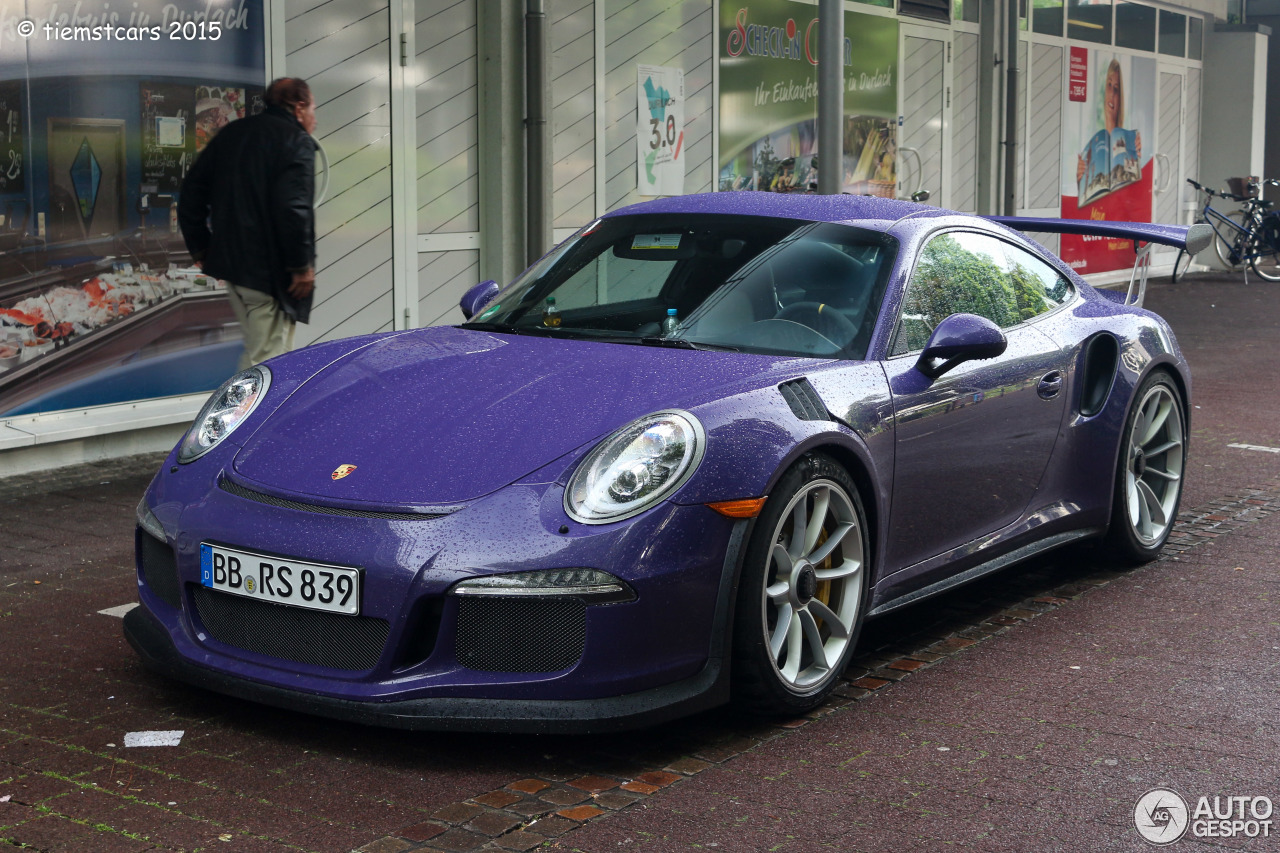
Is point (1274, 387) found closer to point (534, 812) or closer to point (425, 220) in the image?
point (425, 220)

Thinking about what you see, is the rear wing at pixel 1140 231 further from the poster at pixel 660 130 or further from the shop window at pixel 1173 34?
the shop window at pixel 1173 34

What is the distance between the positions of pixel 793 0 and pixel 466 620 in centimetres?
1138

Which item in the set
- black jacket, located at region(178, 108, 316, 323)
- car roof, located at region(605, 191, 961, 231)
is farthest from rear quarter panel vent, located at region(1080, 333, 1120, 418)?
black jacket, located at region(178, 108, 316, 323)

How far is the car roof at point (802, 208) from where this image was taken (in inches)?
196

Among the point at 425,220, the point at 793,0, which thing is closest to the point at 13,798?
the point at 425,220

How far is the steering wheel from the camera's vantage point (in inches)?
179

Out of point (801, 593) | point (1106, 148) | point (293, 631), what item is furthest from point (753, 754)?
point (1106, 148)

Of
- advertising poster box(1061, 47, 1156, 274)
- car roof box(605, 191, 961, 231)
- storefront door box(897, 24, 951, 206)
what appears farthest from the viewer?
advertising poster box(1061, 47, 1156, 274)

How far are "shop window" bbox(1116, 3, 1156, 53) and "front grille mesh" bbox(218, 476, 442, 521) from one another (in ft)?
63.2

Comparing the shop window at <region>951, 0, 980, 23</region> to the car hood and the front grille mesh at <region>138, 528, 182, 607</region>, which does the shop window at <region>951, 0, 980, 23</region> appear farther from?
the front grille mesh at <region>138, 528, 182, 607</region>

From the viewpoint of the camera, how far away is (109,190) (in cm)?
813

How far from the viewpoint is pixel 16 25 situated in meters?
7.53

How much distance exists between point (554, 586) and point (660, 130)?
9.44 metres

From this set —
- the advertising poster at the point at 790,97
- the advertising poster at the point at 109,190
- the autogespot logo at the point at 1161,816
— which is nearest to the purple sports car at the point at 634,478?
the autogespot logo at the point at 1161,816
